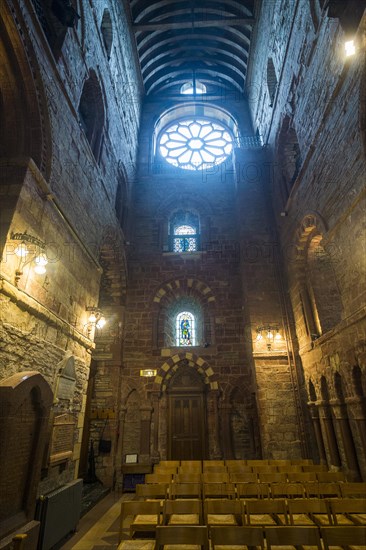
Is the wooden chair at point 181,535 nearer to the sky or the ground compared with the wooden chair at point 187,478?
nearer to the ground

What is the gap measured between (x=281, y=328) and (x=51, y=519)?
6.64m

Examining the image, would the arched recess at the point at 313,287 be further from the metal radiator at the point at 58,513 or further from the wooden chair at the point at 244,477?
the metal radiator at the point at 58,513

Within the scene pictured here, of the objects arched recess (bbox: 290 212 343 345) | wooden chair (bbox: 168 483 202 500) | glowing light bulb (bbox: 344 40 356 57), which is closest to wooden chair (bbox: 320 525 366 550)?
wooden chair (bbox: 168 483 202 500)

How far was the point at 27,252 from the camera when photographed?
12.8ft

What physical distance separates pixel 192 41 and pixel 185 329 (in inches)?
525

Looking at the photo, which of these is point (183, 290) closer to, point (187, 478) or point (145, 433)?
point (145, 433)

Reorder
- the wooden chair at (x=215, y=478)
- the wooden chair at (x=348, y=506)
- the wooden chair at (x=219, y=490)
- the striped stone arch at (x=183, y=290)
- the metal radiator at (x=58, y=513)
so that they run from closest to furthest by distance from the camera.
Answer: the wooden chair at (x=348, y=506)
the metal radiator at (x=58, y=513)
the wooden chair at (x=219, y=490)
the wooden chair at (x=215, y=478)
the striped stone arch at (x=183, y=290)

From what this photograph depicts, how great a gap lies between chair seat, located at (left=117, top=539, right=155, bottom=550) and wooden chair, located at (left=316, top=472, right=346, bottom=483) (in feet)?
10.1

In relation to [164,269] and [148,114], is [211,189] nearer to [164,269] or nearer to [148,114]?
[164,269]

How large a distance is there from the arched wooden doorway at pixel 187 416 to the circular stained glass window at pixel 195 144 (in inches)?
335

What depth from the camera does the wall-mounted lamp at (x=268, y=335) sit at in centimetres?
843

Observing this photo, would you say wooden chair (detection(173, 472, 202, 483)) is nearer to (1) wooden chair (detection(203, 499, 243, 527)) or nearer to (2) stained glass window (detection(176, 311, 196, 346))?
(1) wooden chair (detection(203, 499, 243, 527))

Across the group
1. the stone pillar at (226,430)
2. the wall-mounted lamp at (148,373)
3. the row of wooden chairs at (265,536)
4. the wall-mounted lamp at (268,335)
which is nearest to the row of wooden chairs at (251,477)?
the row of wooden chairs at (265,536)

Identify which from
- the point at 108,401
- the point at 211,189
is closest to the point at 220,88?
the point at 211,189
